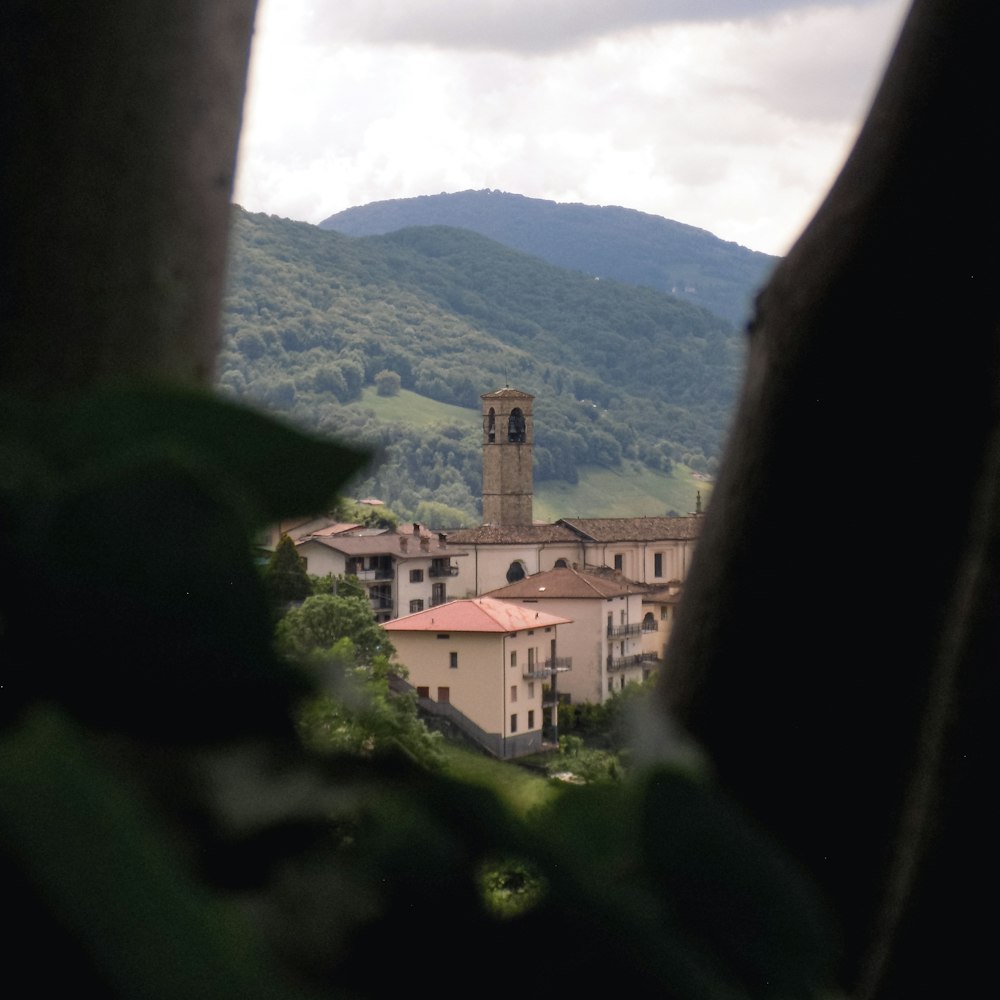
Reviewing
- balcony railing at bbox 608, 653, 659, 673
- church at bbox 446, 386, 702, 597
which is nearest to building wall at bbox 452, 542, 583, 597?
church at bbox 446, 386, 702, 597

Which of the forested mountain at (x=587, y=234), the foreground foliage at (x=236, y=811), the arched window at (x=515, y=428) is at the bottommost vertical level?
the foreground foliage at (x=236, y=811)

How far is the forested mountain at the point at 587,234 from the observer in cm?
246

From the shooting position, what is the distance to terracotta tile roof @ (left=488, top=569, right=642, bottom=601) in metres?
0.63

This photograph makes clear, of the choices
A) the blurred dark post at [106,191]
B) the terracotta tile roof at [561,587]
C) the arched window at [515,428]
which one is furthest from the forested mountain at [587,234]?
the blurred dark post at [106,191]

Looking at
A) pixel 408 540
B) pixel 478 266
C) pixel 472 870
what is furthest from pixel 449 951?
pixel 478 266

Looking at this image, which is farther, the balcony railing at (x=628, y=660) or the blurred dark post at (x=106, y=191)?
the balcony railing at (x=628, y=660)

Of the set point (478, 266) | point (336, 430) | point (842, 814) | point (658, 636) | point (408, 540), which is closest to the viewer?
point (336, 430)

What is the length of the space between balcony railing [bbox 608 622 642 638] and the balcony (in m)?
0.07

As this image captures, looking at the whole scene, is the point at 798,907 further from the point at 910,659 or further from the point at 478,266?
the point at 478,266

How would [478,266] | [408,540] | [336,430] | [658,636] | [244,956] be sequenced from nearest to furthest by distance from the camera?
1. [244,956]
2. [336,430]
3. [658,636]
4. [408,540]
5. [478,266]

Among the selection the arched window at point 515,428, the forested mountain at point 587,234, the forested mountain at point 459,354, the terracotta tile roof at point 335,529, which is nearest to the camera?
the terracotta tile roof at point 335,529

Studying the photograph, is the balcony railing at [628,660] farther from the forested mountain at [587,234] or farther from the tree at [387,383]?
the forested mountain at [587,234]

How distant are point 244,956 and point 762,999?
0.14 meters

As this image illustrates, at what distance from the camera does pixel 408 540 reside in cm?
70
